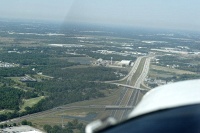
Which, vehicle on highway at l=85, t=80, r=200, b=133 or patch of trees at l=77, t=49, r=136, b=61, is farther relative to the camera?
patch of trees at l=77, t=49, r=136, b=61

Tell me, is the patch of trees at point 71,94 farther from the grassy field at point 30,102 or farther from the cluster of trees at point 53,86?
the grassy field at point 30,102

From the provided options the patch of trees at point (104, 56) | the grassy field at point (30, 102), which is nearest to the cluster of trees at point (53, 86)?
the grassy field at point (30, 102)

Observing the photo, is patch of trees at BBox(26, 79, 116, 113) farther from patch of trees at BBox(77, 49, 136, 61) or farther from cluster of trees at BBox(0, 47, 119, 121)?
patch of trees at BBox(77, 49, 136, 61)

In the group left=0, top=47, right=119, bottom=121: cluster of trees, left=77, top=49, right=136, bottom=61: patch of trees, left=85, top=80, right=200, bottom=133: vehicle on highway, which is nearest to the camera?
left=85, top=80, right=200, bottom=133: vehicle on highway

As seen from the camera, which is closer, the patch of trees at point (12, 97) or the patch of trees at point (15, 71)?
the patch of trees at point (12, 97)

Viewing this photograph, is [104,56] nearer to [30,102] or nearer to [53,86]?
[53,86]

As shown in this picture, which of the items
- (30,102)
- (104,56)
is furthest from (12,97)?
(104,56)

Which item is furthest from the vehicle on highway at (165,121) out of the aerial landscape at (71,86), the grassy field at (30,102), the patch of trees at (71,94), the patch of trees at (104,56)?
the patch of trees at (104,56)

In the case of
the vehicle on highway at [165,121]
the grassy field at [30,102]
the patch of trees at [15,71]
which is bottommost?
the grassy field at [30,102]

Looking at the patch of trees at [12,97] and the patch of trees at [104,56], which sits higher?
the patch of trees at [104,56]

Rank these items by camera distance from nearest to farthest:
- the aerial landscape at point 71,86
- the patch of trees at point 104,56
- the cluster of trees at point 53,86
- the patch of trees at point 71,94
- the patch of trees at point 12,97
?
1. the aerial landscape at point 71,86
2. the patch of trees at point 71,94
3. the cluster of trees at point 53,86
4. the patch of trees at point 12,97
5. the patch of trees at point 104,56

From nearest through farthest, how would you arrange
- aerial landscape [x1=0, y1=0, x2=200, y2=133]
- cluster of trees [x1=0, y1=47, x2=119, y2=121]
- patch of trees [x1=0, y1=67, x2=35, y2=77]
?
aerial landscape [x1=0, y1=0, x2=200, y2=133] < cluster of trees [x1=0, y1=47, x2=119, y2=121] < patch of trees [x1=0, y1=67, x2=35, y2=77]

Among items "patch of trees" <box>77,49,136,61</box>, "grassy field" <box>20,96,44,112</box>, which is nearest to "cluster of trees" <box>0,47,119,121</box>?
"grassy field" <box>20,96,44,112</box>

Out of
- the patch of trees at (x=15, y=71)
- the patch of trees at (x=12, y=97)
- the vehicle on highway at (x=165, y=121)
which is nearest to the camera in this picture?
the vehicle on highway at (x=165, y=121)
